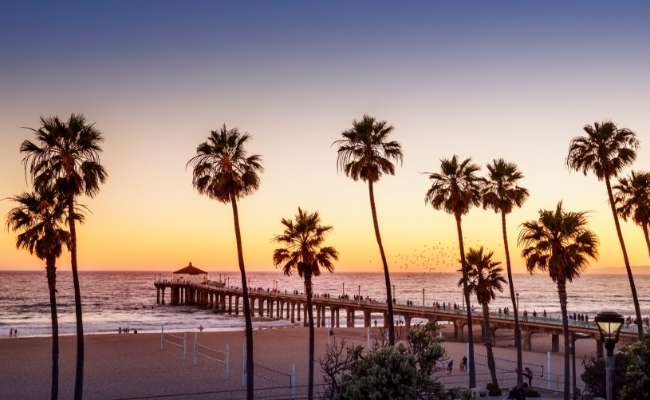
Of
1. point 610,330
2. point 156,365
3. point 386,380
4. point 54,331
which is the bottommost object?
point 156,365

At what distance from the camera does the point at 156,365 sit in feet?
137

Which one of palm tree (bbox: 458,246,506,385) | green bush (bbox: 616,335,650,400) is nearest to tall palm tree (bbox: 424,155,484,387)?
palm tree (bbox: 458,246,506,385)

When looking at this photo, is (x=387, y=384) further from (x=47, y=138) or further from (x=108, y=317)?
(x=108, y=317)

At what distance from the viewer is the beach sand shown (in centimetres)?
3331

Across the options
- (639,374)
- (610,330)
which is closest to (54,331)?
(610,330)

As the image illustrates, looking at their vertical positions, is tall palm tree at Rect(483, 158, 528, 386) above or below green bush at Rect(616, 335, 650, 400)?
above

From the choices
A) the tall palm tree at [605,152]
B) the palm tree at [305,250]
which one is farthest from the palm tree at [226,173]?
the tall palm tree at [605,152]

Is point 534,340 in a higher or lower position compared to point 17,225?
lower

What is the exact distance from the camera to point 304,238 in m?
30.0

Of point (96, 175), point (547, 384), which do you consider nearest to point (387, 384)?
point (96, 175)

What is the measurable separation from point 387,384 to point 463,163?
21.4 metres

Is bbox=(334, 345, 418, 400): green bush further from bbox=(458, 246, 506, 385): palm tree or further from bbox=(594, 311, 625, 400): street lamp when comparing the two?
bbox=(458, 246, 506, 385): palm tree

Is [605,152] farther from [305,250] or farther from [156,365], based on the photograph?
[156,365]

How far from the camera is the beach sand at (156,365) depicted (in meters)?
33.3
